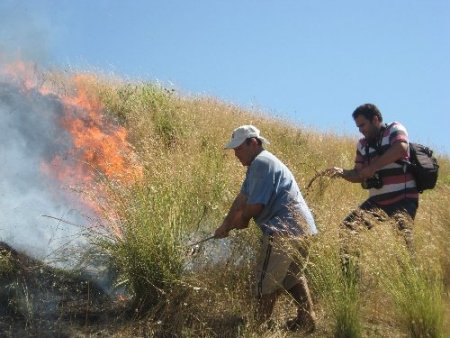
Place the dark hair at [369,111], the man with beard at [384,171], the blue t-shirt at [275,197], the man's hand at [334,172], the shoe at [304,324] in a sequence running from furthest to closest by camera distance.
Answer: the man's hand at [334,172] → the dark hair at [369,111] → the man with beard at [384,171] → the shoe at [304,324] → the blue t-shirt at [275,197]

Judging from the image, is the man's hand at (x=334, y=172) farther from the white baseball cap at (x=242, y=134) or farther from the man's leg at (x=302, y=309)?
the man's leg at (x=302, y=309)

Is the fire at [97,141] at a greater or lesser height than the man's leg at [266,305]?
greater

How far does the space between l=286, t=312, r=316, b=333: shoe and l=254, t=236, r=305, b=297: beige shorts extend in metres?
0.28

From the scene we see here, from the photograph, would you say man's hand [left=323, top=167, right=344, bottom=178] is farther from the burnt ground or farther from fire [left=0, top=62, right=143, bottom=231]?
the burnt ground

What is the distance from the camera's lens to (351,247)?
4.51 metres

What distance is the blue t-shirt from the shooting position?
4.36 meters

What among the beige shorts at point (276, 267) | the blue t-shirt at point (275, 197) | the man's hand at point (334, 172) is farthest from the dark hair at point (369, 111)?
the beige shorts at point (276, 267)

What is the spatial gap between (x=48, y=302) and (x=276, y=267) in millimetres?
2017

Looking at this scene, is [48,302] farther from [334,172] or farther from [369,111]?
[369,111]

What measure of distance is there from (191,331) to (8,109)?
436 cm

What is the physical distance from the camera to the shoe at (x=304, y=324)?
4.49 meters

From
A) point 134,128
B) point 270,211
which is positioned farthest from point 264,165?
point 134,128

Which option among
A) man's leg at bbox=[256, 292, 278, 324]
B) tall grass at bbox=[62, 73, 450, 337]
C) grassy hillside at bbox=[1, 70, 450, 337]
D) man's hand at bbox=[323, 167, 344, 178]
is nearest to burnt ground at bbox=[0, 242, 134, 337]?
grassy hillside at bbox=[1, 70, 450, 337]

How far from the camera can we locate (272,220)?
446 centimetres
